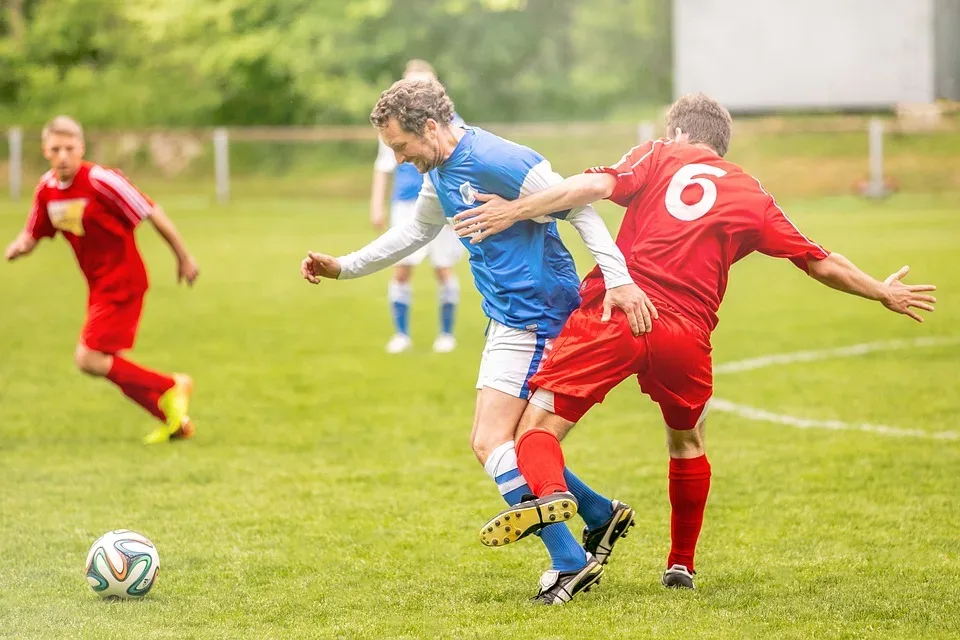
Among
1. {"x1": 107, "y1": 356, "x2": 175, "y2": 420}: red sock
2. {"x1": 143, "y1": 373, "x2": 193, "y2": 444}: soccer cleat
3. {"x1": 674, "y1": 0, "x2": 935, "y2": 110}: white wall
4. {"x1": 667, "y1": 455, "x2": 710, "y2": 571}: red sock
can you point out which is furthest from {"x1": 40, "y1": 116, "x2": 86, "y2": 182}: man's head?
{"x1": 674, "y1": 0, "x2": 935, "y2": 110}: white wall

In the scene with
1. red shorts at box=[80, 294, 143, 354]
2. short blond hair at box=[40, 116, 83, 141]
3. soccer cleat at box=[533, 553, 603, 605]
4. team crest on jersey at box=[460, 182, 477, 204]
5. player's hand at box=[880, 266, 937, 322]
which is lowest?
soccer cleat at box=[533, 553, 603, 605]

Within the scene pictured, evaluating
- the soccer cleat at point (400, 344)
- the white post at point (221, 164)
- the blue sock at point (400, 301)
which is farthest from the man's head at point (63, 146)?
the white post at point (221, 164)

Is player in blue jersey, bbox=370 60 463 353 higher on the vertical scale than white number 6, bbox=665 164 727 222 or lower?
lower

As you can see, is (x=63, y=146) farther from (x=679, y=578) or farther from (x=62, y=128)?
(x=679, y=578)

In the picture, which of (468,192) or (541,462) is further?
(468,192)

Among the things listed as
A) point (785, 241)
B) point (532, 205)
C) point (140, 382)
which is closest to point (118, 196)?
point (140, 382)

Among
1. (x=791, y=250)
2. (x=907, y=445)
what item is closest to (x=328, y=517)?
(x=791, y=250)

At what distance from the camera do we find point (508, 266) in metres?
4.43

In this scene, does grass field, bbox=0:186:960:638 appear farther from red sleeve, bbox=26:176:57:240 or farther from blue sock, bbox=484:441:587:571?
red sleeve, bbox=26:176:57:240

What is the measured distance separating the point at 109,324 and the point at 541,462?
12.5 ft

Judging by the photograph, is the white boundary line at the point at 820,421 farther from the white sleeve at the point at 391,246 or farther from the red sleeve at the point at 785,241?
the white sleeve at the point at 391,246

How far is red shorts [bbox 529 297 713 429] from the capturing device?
4.21m

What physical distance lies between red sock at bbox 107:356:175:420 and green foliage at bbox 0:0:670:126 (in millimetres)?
26703

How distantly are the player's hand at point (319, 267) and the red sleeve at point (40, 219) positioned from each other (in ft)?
9.90
